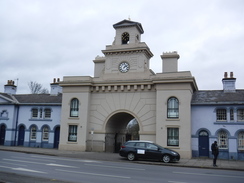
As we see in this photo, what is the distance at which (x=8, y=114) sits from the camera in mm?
31562

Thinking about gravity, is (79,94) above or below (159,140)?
above

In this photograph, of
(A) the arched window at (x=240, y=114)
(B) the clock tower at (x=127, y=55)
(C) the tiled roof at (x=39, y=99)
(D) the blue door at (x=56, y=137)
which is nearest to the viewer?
(A) the arched window at (x=240, y=114)

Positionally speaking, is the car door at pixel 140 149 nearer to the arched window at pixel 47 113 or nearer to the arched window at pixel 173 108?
the arched window at pixel 173 108

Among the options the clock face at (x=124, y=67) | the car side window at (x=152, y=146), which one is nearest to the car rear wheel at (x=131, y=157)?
the car side window at (x=152, y=146)

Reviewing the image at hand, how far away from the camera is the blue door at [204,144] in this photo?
78.1ft

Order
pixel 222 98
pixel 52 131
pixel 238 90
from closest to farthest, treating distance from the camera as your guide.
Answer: pixel 222 98, pixel 238 90, pixel 52 131

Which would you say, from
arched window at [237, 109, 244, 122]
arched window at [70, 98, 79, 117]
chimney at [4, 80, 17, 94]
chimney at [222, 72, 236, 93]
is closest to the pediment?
arched window at [70, 98, 79, 117]

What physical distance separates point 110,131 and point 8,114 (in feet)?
43.7

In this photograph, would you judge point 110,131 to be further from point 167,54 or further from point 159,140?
point 167,54

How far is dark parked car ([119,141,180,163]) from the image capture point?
18.8 meters

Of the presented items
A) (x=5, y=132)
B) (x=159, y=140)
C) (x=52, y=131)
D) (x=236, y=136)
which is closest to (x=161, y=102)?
(x=159, y=140)

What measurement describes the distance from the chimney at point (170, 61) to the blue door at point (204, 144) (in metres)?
7.42

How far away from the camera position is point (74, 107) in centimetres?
2741

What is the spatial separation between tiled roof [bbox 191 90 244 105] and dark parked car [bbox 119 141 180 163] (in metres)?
7.37
